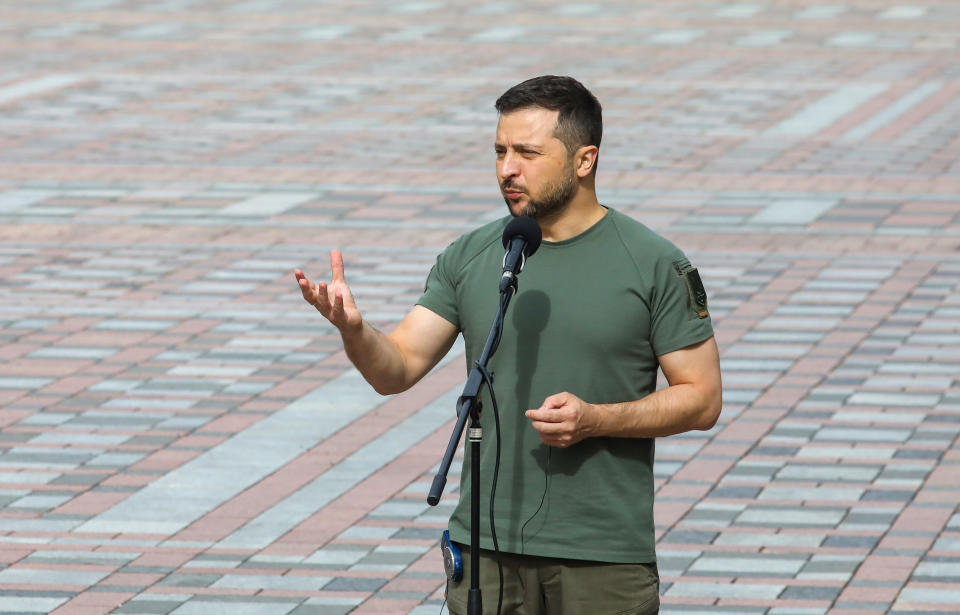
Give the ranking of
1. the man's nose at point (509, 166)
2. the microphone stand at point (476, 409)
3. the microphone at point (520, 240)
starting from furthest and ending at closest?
the man's nose at point (509, 166) → the microphone at point (520, 240) → the microphone stand at point (476, 409)

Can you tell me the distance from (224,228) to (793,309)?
4.21m

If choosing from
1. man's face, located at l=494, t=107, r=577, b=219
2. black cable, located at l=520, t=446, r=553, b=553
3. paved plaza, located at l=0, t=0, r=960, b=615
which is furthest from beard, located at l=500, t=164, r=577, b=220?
paved plaza, located at l=0, t=0, r=960, b=615

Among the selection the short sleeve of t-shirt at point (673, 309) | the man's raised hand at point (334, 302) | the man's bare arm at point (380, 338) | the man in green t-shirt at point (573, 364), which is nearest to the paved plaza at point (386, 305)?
the man's bare arm at point (380, 338)

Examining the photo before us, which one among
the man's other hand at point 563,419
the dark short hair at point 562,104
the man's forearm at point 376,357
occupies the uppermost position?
the dark short hair at point 562,104

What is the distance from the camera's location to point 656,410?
157 inches

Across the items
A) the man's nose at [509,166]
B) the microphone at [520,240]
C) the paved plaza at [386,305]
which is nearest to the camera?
the microphone at [520,240]

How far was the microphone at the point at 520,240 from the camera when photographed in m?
3.87

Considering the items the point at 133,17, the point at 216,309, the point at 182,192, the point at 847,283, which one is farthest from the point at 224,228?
the point at 133,17

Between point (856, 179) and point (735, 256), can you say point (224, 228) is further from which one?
point (856, 179)

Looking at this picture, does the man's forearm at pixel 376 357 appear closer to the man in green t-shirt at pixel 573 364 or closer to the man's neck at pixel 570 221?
the man in green t-shirt at pixel 573 364

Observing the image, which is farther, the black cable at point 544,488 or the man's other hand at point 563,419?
the black cable at point 544,488

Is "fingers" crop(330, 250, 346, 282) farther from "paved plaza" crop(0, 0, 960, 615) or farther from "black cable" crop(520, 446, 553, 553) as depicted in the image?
"paved plaza" crop(0, 0, 960, 615)

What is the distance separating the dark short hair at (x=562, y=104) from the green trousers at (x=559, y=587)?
2.83 ft

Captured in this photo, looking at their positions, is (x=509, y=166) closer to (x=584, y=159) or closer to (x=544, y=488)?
(x=584, y=159)
